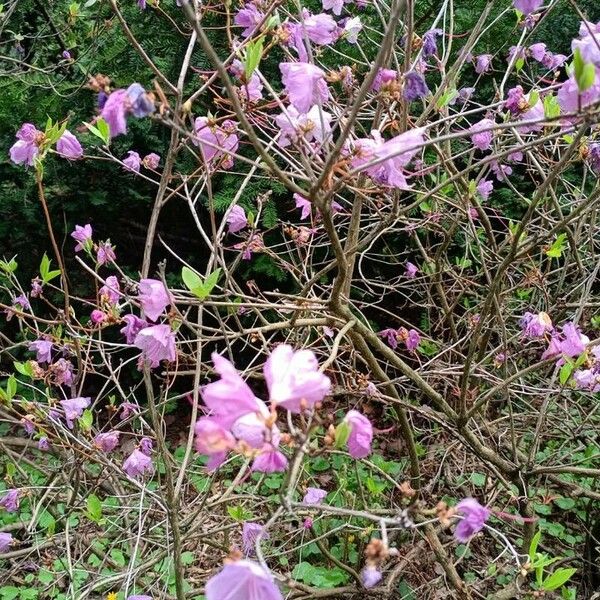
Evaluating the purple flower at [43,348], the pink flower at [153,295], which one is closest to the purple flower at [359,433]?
the pink flower at [153,295]

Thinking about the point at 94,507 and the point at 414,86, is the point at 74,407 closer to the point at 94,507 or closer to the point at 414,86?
the point at 94,507

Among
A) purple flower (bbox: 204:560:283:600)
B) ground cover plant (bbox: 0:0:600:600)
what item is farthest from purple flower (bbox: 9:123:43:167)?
purple flower (bbox: 204:560:283:600)

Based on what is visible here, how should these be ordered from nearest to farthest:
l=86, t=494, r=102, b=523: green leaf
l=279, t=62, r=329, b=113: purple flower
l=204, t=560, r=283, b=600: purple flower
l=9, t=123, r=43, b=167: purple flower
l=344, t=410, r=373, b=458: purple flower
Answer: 1. l=204, t=560, r=283, b=600: purple flower
2. l=344, t=410, r=373, b=458: purple flower
3. l=279, t=62, r=329, b=113: purple flower
4. l=9, t=123, r=43, b=167: purple flower
5. l=86, t=494, r=102, b=523: green leaf

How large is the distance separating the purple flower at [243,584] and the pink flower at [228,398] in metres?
Answer: 0.18

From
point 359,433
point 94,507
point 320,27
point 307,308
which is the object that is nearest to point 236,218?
point 320,27

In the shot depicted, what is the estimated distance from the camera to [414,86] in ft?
4.95

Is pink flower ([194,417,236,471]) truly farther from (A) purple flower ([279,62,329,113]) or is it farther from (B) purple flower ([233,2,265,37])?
(B) purple flower ([233,2,265,37])

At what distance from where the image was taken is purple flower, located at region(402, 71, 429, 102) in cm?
150

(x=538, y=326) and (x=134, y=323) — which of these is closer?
(x=134, y=323)

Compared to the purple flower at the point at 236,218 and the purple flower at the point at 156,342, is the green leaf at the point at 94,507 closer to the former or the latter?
the purple flower at the point at 156,342

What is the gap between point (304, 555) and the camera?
320 cm

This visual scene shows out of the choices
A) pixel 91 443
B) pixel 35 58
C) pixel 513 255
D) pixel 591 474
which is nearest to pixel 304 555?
pixel 91 443

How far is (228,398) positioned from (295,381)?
0.10m

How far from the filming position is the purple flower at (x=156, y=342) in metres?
1.52
